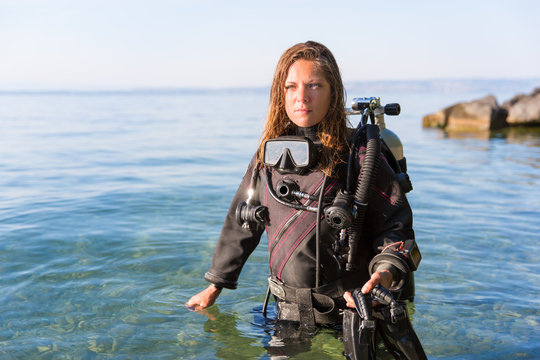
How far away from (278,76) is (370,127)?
60 centimetres

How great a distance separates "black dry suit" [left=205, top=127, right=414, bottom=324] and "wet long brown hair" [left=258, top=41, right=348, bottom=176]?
9cm

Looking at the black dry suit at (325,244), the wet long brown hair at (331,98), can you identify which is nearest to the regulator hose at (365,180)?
the black dry suit at (325,244)

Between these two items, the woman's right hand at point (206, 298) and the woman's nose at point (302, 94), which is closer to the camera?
the woman's nose at point (302, 94)

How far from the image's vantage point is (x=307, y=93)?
2.72 metres

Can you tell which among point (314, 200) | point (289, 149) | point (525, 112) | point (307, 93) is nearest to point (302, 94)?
point (307, 93)

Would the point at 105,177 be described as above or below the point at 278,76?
below

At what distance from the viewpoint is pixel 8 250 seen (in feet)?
17.2

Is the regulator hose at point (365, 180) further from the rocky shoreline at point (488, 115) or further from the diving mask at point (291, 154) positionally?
the rocky shoreline at point (488, 115)

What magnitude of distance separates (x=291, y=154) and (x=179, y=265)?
2.68 meters

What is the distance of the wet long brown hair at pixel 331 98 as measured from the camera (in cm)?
271

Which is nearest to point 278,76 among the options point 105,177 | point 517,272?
point 517,272

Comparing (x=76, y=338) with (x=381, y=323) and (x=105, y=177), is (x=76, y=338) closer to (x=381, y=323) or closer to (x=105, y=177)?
(x=381, y=323)

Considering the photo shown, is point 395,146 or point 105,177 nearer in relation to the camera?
point 395,146

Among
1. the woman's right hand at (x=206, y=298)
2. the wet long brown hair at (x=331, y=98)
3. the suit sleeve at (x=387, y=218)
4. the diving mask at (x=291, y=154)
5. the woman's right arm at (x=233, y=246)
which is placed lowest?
the woman's right hand at (x=206, y=298)
